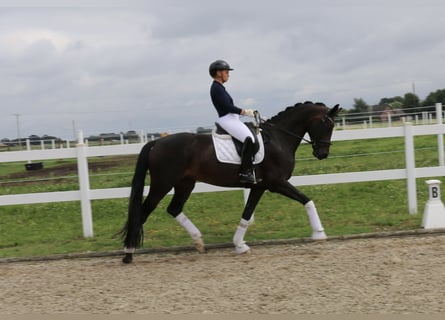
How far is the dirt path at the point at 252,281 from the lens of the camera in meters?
4.45

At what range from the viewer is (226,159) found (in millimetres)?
6816

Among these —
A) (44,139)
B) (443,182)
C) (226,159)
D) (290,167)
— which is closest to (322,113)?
(290,167)

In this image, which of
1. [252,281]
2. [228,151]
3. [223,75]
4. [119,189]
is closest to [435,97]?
[119,189]

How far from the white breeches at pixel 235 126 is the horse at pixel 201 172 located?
1.05 feet

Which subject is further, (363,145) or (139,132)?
(139,132)

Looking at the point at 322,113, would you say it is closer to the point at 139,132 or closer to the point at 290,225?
the point at 290,225

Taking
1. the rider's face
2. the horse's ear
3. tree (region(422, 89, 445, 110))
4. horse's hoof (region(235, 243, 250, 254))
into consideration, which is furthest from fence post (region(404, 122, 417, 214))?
tree (region(422, 89, 445, 110))

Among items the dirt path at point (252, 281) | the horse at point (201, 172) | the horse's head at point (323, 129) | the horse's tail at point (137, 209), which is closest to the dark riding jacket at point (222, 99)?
the horse at point (201, 172)

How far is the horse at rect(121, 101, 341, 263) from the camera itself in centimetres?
671

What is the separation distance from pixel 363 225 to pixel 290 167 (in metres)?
1.98

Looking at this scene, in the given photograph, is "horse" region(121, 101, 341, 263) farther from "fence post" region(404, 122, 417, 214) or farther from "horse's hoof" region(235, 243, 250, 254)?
"fence post" region(404, 122, 417, 214)

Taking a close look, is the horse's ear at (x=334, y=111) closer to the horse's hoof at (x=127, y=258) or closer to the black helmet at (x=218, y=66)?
the black helmet at (x=218, y=66)

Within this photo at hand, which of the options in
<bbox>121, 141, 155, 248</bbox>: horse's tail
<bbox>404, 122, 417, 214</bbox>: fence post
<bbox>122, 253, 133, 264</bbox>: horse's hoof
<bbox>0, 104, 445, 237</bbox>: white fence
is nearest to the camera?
<bbox>122, 253, 133, 264</bbox>: horse's hoof

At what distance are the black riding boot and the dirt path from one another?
1.07 meters
